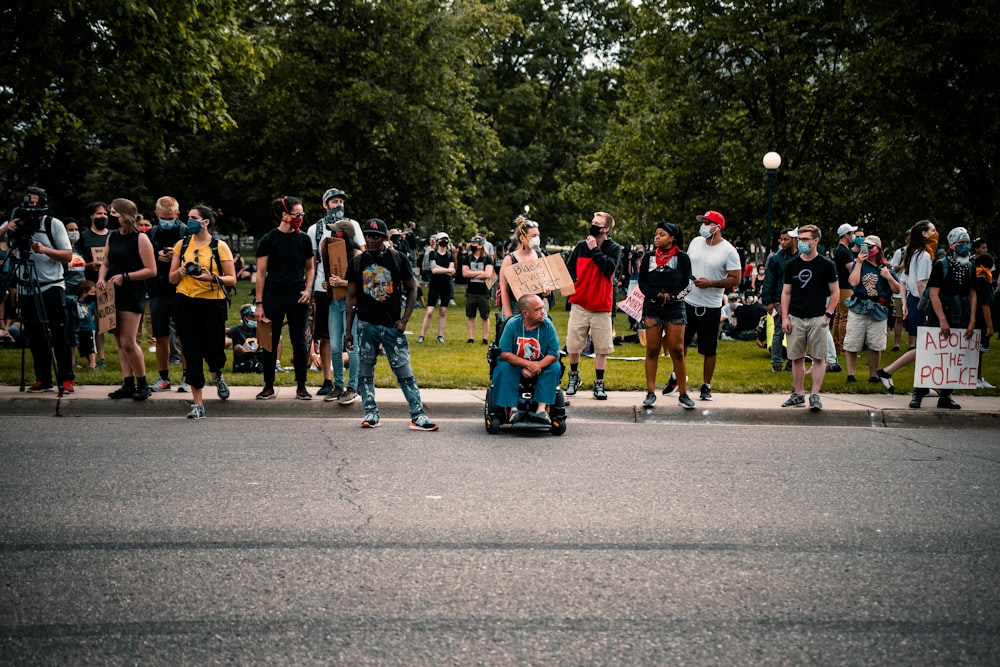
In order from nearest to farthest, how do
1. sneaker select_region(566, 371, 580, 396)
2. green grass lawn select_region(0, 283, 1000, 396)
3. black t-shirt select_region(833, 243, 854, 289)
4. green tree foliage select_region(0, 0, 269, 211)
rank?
sneaker select_region(566, 371, 580, 396)
green grass lawn select_region(0, 283, 1000, 396)
black t-shirt select_region(833, 243, 854, 289)
green tree foliage select_region(0, 0, 269, 211)

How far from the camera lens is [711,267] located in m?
10.6

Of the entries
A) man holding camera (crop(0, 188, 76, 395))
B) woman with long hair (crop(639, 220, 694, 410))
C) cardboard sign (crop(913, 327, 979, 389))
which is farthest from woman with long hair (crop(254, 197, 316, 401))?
cardboard sign (crop(913, 327, 979, 389))

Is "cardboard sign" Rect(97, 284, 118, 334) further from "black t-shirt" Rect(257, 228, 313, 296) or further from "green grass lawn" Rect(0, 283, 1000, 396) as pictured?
"black t-shirt" Rect(257, 228, 313, 296)

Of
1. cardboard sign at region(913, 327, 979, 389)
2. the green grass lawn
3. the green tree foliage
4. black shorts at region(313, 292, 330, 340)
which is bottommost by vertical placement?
the green grass lawn

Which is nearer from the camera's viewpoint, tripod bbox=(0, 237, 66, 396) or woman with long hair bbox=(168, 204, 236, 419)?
woman with long hair bbox=(168, 204, 236, 419)

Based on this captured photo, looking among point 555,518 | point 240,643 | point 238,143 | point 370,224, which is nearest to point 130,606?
point 240,643

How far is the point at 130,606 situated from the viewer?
4.40 m

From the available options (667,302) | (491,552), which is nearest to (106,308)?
(667,302)

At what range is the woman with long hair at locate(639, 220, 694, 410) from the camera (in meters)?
10.2

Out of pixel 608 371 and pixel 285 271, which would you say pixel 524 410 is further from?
pixel 608 371

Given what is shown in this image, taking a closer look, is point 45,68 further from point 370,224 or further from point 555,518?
point 555,518

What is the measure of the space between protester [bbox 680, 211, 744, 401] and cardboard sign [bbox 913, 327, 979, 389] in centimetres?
208

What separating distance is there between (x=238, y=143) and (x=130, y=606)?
29563 millimetres

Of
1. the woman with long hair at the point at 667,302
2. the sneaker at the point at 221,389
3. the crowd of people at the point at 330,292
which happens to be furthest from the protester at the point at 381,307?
the woman with long hair at the point at 667,302
